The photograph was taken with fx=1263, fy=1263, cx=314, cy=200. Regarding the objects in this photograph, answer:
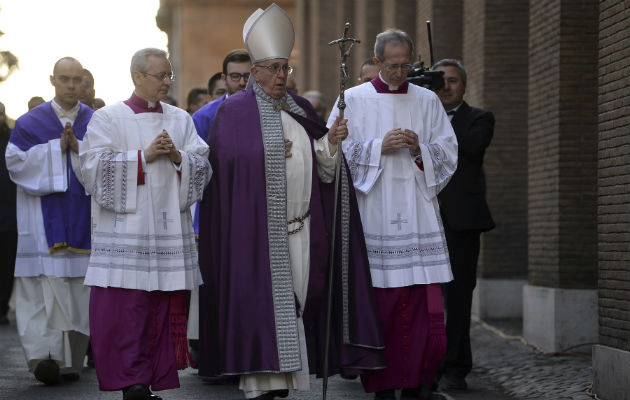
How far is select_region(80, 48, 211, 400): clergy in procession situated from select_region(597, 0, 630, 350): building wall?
2.79 metres

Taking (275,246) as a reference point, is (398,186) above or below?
above

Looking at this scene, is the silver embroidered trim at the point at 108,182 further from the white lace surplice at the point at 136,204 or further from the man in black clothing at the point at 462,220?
the man in black clothing at the point at 462,220

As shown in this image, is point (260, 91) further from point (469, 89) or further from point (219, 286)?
point (469, 89)

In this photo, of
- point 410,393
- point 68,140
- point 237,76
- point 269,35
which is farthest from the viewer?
point 237,76

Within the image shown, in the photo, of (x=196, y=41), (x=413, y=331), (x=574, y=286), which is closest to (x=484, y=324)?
(x=574, y=286)

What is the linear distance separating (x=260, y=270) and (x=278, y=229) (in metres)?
0.28

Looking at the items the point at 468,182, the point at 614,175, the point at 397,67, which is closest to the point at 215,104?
the point at 397,67

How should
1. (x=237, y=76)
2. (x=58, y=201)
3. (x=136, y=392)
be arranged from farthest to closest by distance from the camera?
1. (x=237, y=76)
2. (x=58, y=201)
3. (x=136, y=392)

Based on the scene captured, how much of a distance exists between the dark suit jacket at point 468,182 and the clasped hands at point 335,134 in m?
1.47

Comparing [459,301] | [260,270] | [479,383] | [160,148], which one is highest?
[160,148]

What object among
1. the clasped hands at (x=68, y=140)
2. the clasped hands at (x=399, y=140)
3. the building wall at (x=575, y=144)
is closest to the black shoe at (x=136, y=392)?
Result: the clasped hands at (x=399, y=140)

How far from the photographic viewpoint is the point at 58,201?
9.38 m

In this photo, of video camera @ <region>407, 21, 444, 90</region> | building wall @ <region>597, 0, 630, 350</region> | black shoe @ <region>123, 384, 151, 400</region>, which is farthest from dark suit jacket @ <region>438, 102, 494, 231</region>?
black shoe @ <region>123, 384, 151, 400</region>

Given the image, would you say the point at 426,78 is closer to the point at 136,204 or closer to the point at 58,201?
the point at 136,204
